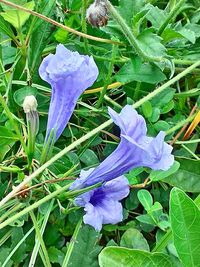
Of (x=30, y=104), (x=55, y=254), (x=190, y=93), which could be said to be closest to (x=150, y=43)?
(x=190, y=93)

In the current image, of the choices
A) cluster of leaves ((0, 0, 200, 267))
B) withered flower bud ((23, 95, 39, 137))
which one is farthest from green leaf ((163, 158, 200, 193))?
withered flower bud ((23, 95, 39, 137))

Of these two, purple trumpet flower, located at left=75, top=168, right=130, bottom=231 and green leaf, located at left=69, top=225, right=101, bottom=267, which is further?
green leaf, located at left=69, top=225, right=101, bottom=267

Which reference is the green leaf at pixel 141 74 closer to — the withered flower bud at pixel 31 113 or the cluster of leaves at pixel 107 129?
the cluster of leaves at pixel 107 129

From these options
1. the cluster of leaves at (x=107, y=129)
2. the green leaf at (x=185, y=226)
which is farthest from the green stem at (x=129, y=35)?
the green leaf at (x=185, y=226)

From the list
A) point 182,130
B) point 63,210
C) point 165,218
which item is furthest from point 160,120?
point 63,210

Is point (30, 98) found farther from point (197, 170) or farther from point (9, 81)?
point (197, 170)

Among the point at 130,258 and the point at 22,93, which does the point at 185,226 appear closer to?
the point at 130,258

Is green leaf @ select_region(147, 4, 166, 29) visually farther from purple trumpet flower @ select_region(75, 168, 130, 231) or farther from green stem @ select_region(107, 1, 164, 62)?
purple trumpet flower @ select_region(75, 168, 130, 231)
